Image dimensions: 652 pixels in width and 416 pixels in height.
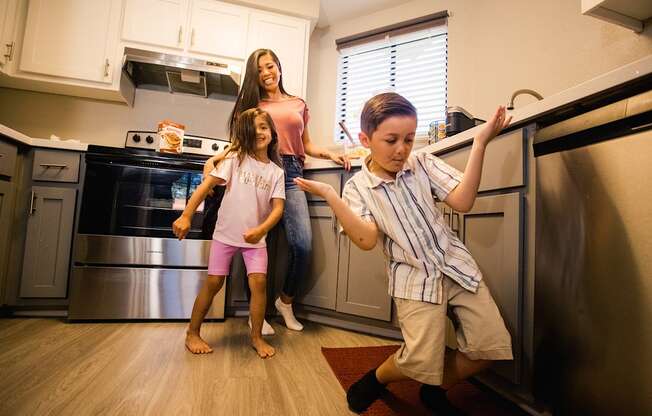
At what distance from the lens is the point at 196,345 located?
1.30 meters

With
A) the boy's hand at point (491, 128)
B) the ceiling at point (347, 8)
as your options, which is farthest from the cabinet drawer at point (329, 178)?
the ceiling at point (347, 8)

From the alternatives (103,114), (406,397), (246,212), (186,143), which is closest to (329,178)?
(246,212)

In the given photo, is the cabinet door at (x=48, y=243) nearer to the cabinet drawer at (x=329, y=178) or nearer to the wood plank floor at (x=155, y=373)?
the wood plank floor at (x=155, y=373)

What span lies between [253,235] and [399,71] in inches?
73.3

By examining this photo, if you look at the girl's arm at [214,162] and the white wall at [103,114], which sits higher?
the white wall at [103,114]

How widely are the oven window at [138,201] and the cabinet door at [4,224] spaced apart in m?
0.35

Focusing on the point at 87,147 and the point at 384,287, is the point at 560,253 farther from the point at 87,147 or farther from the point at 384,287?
the point at 87,147

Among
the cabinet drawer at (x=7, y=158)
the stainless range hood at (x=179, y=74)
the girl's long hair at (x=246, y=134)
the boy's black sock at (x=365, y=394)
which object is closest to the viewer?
the boy's black sock at (x=365, y=394)

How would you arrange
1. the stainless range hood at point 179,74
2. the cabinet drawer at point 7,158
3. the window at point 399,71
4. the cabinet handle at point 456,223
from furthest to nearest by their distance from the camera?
the window at point 399,71 < the stainless range hood at point 179,74 < the cabinet drawer at point 7,158 < the cabinet handle at point 456,223

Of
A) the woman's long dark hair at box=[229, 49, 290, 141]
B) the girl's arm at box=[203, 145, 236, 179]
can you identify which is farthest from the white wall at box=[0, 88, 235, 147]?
the girl's arm at box=[203, 145, 236, 179]

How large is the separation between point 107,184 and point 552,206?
1.97m

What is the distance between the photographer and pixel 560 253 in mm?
814

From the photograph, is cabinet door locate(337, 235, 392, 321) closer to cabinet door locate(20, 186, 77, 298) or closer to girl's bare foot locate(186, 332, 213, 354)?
girl's bare foot locate(186, 332, 213, 354)

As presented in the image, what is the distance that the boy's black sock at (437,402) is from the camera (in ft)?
2.89
